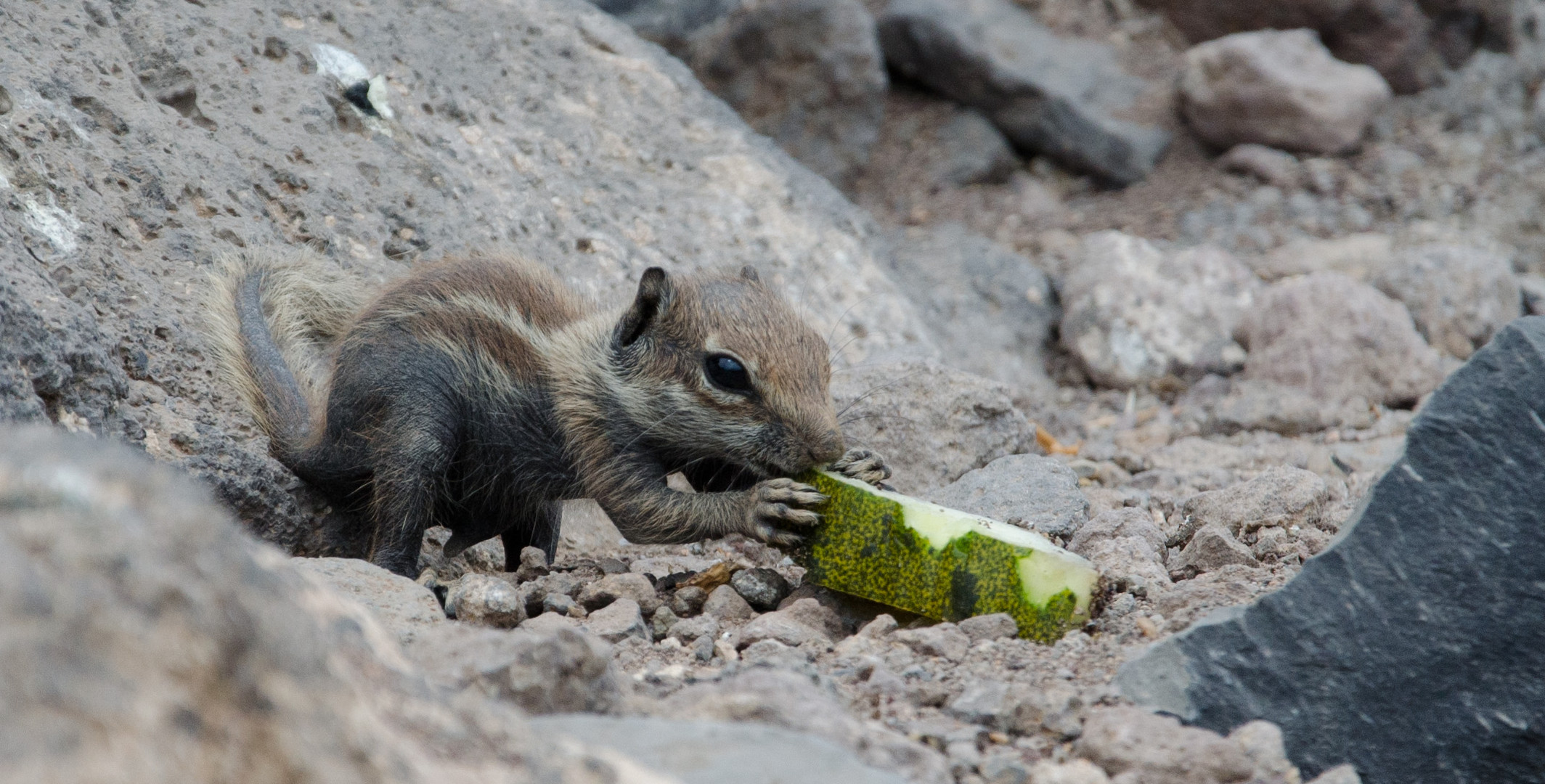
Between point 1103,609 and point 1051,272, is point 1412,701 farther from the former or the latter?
point 1051,272

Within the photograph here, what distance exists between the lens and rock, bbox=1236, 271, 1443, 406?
7555 mm

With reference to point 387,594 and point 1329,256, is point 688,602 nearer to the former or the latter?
point 387,594

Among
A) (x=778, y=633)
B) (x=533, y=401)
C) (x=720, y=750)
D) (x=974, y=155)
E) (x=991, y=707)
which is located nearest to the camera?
(x=720, y=750)

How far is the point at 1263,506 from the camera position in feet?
14.8

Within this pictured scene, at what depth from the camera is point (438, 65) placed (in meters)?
6.77

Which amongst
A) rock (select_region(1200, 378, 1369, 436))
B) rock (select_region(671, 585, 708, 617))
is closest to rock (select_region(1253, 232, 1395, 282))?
rock (select_region(1200, 378, 1369, 436))

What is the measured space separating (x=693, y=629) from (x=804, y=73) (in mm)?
7405

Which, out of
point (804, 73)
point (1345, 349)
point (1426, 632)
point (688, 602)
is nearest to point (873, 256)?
point (1345, 349)

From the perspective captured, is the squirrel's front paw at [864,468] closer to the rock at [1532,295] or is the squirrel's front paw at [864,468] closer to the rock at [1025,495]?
the rock at [1025,495]

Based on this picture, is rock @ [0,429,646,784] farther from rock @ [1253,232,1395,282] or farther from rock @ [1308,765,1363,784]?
rock @ [1253,232,1395,282]

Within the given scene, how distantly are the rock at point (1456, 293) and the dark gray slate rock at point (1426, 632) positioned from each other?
5.51 m

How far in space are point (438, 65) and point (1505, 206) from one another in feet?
25.2

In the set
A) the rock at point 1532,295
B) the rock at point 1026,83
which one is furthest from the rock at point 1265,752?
the rock at point 1026,83

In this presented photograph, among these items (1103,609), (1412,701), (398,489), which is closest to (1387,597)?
(1412,701)
